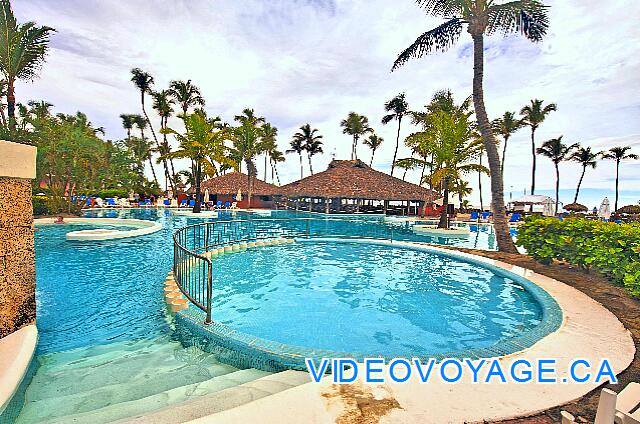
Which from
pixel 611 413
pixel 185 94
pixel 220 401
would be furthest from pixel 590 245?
pixel 185 94

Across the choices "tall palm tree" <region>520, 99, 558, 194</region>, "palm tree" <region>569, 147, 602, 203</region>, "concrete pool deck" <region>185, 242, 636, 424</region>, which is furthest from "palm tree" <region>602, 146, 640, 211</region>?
"concrete pool deck" <region>185, 242, 636, 424</region>

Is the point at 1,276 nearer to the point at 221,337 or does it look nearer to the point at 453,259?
the point at 221,337

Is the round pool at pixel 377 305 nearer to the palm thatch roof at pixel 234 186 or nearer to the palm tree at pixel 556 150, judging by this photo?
the palm thatch roof at pixel 234 186

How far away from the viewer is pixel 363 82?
24984mm

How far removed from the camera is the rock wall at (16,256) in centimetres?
418

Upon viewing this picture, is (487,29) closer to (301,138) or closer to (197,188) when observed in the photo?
(197,188)

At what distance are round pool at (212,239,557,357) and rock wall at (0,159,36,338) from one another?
3074 millimetres

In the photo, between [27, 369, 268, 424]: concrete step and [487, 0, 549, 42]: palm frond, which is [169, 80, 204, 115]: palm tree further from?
[27, 369, 268, 424]: concrete step

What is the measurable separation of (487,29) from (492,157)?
5.89m

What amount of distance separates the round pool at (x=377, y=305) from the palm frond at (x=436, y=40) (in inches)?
405

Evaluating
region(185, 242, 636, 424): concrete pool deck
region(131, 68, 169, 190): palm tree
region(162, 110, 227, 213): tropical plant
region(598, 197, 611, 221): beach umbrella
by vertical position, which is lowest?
region(185, 242, 636, 424): concrete pool deck

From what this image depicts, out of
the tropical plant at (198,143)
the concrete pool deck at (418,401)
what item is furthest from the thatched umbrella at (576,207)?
the concrete pool deck at (418,401)

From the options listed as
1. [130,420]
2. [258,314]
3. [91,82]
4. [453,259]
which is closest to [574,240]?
[453,259]

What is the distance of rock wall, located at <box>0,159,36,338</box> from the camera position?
13.7ft
